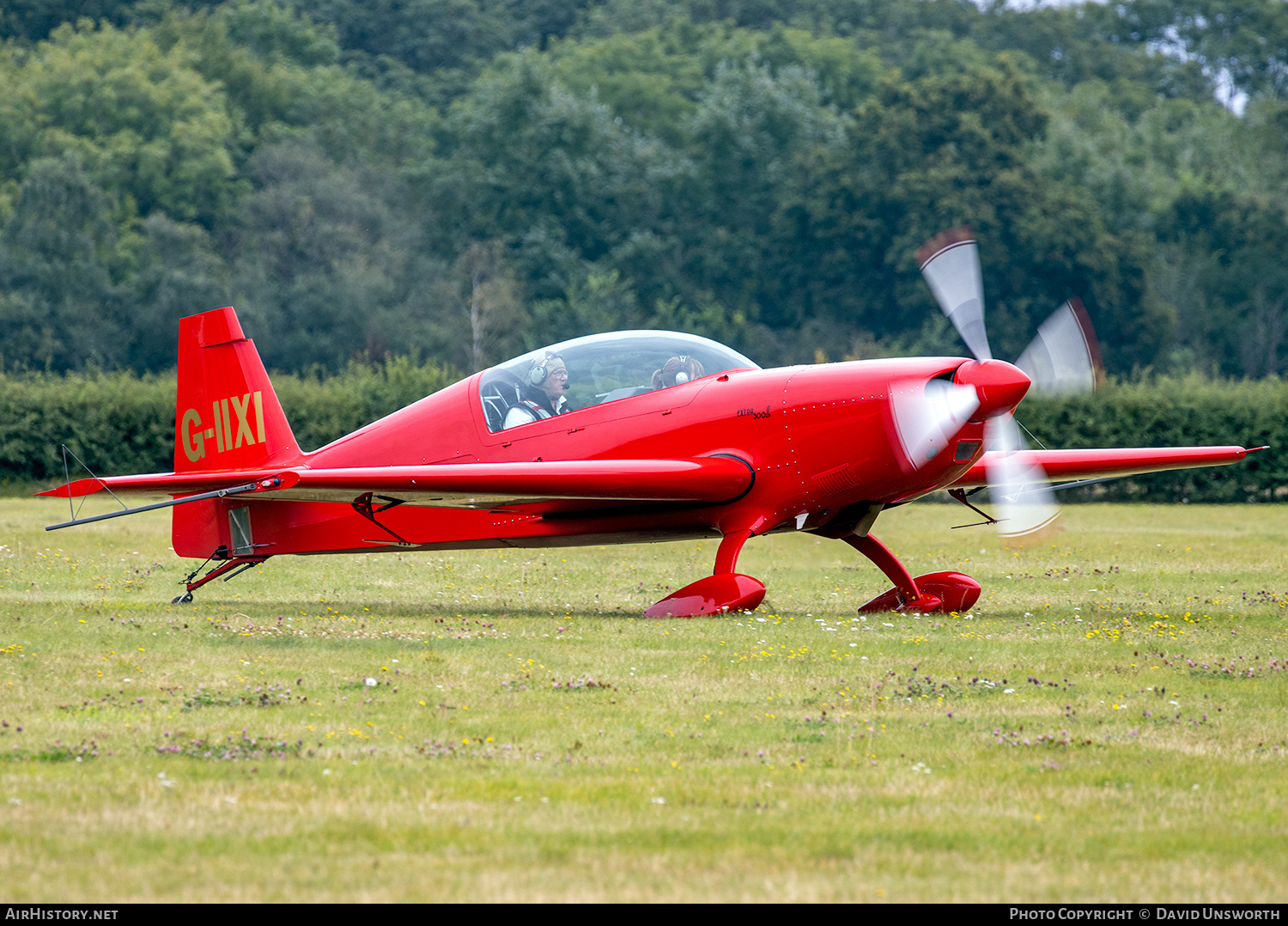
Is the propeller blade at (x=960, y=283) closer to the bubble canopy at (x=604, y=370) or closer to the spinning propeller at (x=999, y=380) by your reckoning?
the spinning propeller at (x=999, y=380)

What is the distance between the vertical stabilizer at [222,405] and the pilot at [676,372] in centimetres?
374

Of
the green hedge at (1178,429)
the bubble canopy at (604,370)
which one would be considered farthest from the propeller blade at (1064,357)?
the green hedge at (1178,429)

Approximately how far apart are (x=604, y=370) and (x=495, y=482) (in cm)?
190

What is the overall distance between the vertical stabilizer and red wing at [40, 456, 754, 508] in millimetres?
1346

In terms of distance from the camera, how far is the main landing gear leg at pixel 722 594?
513 inches

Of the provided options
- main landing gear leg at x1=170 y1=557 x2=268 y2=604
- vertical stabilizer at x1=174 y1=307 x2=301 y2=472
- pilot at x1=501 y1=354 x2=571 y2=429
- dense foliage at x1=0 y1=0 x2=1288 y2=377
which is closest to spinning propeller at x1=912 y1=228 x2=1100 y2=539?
pilot at x1=501 y1=354 x2=571 y2=429

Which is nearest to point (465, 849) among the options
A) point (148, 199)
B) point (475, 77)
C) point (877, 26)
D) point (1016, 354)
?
point (1016, 354)

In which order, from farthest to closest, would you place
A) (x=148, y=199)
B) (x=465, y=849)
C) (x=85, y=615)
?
(x=148, y=199), (x=85, y=615), (x=465, y=849)

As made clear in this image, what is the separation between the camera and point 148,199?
241 feet

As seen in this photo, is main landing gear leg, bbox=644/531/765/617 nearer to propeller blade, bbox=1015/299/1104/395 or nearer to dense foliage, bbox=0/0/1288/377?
propeller blade, bbox=1015/299/1104/395

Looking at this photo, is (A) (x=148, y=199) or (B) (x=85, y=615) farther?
(A) (x=148, y=199)

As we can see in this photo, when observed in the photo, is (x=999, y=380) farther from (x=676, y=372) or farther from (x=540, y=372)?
(x=540, y=372)

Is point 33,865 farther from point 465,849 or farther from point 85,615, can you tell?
point 85,615

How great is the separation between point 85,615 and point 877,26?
4011 inches
